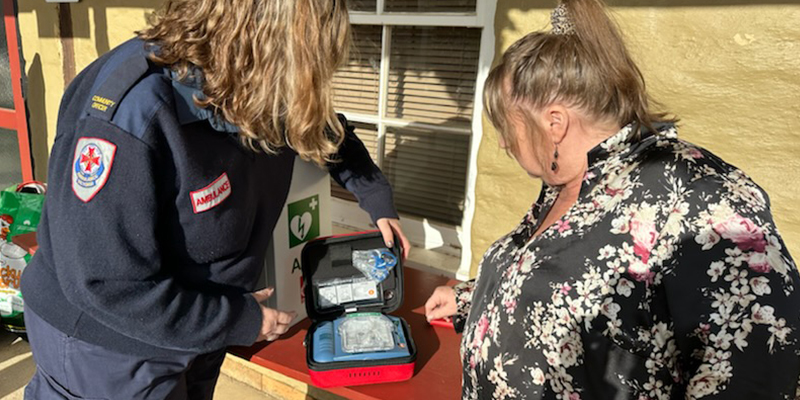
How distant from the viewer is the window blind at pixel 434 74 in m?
2.22

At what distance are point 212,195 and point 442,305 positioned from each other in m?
0.83

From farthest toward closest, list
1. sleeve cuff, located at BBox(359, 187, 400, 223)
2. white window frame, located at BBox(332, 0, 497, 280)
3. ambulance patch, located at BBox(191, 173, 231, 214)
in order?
A: 1. white window frame, located at BBox(332, 0, 497, 280)
2. sleeve cuff, located at BBox(359, 187, 400, 223)
3. ambulance patch, located at BBox(191, 173, 231, 214)

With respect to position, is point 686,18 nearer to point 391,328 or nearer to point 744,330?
point 744,330

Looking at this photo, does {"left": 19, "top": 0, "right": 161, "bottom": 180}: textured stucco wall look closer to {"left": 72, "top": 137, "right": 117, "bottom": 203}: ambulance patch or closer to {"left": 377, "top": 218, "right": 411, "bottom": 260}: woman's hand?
{"left": 377, "top": 218, "right": 411, "bottom": 260}: woman's hand

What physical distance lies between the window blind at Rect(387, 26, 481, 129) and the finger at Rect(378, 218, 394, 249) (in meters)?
0.74

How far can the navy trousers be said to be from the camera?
1188mm

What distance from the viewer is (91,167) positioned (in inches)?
38.9

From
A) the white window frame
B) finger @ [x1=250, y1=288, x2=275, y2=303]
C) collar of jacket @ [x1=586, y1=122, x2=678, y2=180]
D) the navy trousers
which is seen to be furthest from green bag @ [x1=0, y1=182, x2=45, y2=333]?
collar of jacket @ [x1=586, y1=122, x2=678, y2=180]

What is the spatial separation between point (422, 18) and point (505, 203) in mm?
869

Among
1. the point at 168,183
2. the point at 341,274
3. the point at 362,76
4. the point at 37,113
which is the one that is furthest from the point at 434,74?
the point at 37,113

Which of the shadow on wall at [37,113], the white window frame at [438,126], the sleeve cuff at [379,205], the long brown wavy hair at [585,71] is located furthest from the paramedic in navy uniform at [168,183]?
the shadow on wall at [37,113]

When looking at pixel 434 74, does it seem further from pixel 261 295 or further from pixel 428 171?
pixel 261 295

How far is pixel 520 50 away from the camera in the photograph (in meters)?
1.16

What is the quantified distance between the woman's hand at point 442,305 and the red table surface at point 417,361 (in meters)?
0.07
